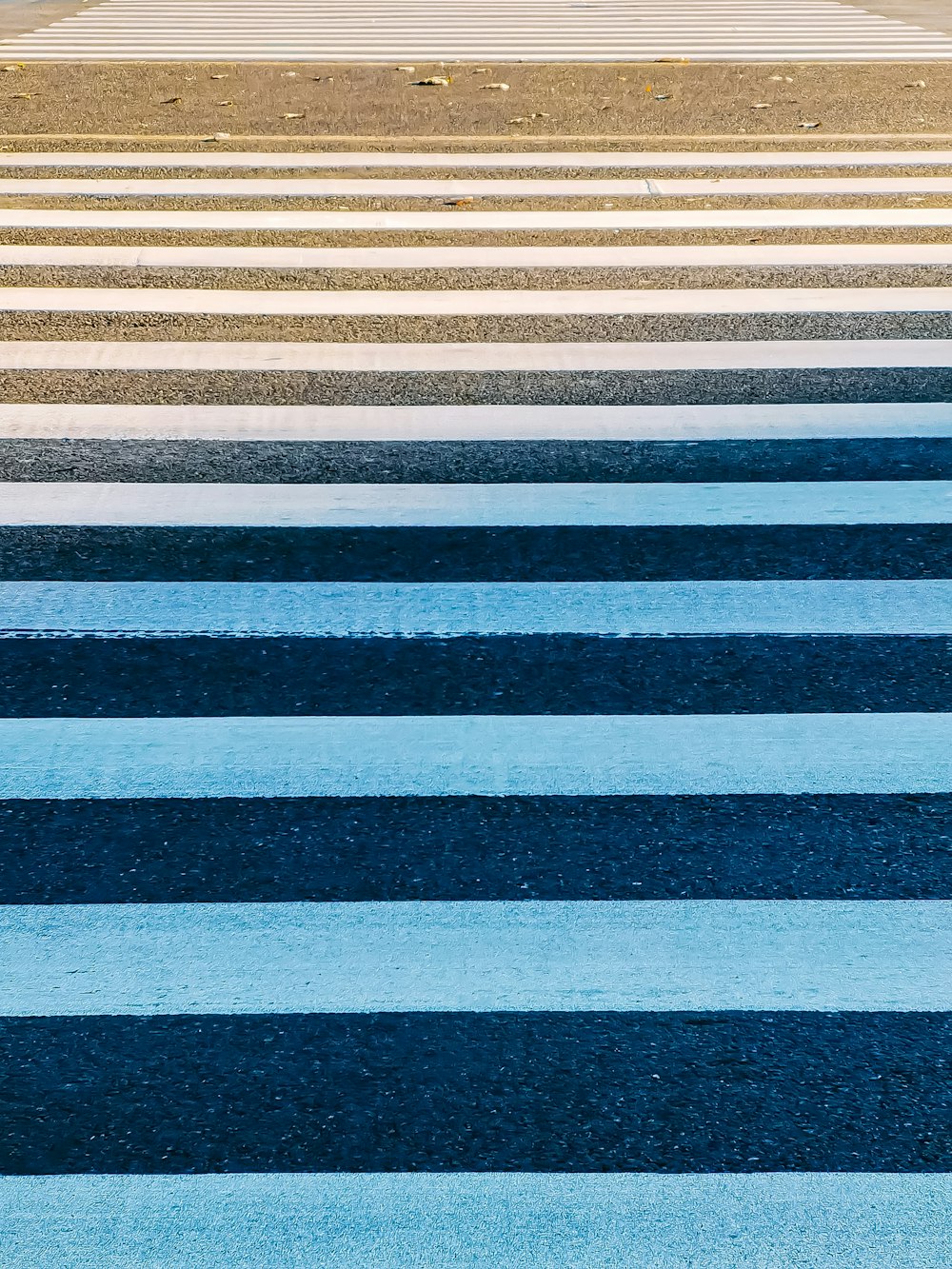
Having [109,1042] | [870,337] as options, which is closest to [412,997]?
[109,1042]

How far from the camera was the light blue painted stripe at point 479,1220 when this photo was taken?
2221mm

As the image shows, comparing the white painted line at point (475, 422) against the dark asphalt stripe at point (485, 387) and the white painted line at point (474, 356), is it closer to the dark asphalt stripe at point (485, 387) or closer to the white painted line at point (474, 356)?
the dark asphalt stripe at point (485, 387)

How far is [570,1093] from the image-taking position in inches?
99.4

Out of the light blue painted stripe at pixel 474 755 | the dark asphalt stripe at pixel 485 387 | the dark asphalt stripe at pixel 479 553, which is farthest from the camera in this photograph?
the dark asphalt stripe at pixel 485 387

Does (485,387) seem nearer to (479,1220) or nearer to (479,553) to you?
(479,553)

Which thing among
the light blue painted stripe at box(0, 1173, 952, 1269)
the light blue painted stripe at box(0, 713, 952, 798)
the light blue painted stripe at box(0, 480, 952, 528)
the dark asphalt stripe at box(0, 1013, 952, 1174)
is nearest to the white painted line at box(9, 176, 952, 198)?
the light blue painted stripe at box(0, 480, 952, 528)

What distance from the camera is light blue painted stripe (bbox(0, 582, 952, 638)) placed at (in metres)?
4.02

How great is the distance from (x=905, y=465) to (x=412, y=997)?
9.85 ft

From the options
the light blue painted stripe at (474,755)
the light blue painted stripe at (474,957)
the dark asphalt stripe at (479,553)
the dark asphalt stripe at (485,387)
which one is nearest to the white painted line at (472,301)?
the dark asphalt stripe at (485,387)

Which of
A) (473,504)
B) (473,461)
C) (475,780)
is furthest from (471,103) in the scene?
(475,780)

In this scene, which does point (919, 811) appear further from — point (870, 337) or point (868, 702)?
point (870, 337)

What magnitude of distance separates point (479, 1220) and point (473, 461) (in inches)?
124

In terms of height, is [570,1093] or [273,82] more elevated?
[273,82]

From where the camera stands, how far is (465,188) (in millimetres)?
8516
